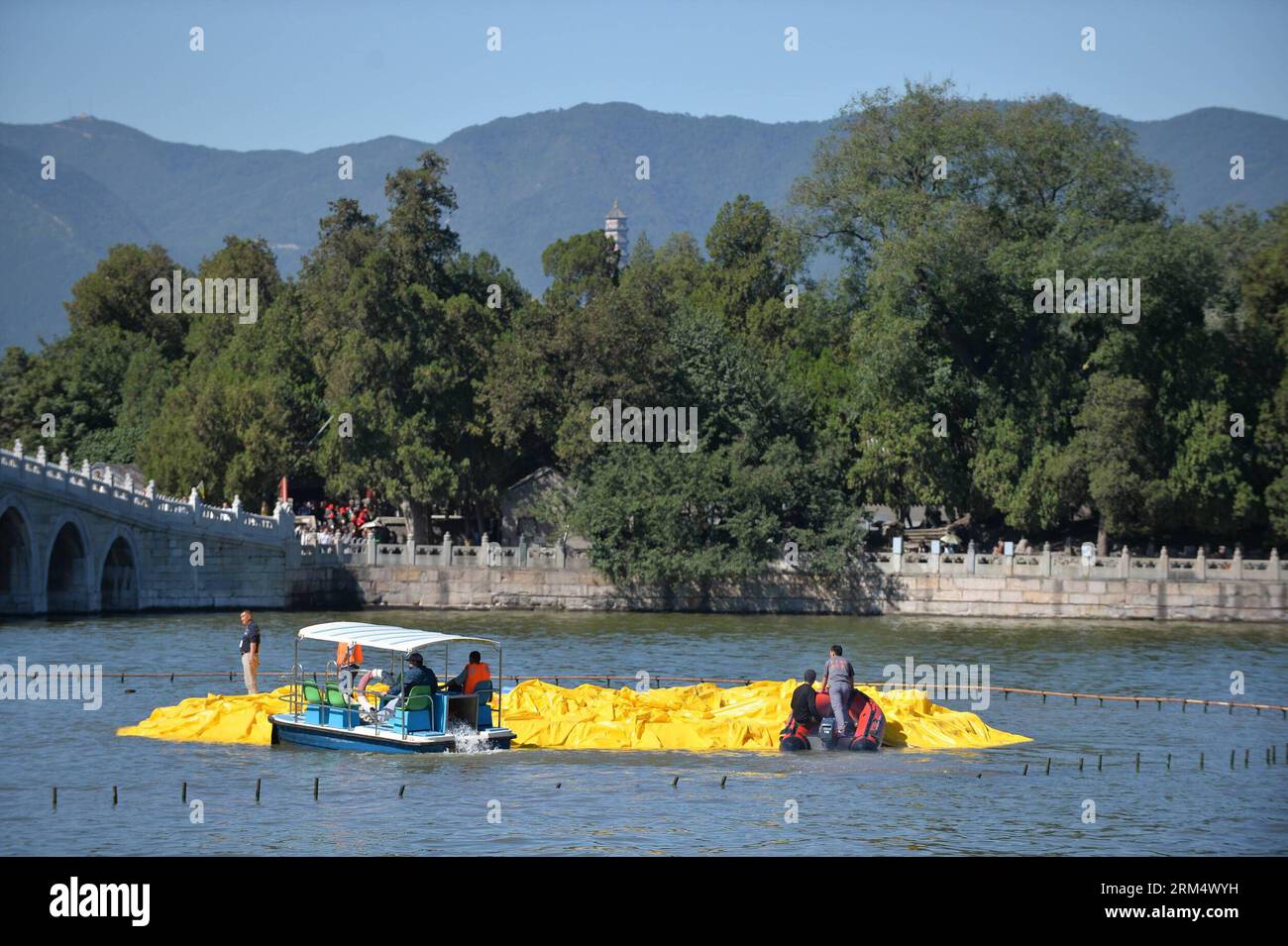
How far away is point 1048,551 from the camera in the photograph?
5644cm

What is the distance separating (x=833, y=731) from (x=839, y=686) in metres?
0.74

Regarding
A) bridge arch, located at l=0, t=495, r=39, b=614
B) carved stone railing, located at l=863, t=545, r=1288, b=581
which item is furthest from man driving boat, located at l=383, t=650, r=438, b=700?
carved stone railing, located at l=863, t=545, r=1288, b=581

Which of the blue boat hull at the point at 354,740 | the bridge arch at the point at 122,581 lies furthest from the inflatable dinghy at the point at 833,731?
the bridge arch at the point at 122,581

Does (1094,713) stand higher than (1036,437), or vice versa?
(1036,437)

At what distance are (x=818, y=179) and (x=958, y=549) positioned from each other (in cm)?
1316

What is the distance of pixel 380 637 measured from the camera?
27.9 metres

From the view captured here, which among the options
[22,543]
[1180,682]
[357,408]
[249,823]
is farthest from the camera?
[357,408]

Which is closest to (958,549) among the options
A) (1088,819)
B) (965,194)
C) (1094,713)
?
(965,194)

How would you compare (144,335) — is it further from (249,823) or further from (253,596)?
(249,823)

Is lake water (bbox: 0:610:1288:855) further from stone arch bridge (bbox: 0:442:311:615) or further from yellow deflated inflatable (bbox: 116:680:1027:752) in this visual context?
stone arch bridge (bbox: 0:442:311:615)

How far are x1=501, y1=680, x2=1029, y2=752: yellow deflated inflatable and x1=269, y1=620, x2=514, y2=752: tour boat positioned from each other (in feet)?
4.10

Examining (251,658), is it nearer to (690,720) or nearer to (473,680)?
(473,680)

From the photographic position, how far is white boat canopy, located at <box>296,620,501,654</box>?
27297 mm

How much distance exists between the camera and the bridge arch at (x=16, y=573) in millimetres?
49750
